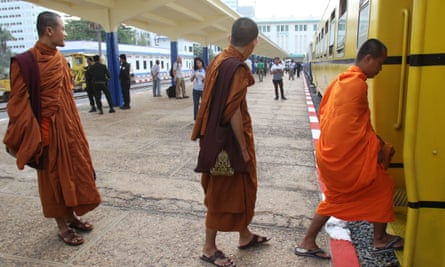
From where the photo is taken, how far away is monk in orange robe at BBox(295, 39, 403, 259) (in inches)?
90.3

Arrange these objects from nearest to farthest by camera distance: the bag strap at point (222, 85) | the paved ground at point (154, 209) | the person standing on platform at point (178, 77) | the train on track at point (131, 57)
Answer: the bag strap at point (222, 85) < the paved ground at point (154, 209) < the person standing on platform at point (178, 77) < the train on track at point (131, 57)

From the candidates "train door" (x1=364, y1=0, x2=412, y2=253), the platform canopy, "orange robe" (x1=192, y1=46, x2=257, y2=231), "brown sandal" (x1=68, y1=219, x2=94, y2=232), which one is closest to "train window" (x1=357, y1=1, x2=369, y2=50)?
"train door" (x1=364, y1=0, x2=412, y2=253)

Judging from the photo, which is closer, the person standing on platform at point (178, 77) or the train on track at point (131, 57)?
the person standing on platform at point (178, 77)

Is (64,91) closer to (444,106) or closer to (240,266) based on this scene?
(240,266)

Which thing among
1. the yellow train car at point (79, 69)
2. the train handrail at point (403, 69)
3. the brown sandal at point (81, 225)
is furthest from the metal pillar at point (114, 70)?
the yellow train car at point (79, 69)

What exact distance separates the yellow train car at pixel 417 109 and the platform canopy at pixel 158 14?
916 centimetres

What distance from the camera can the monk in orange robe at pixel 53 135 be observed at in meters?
2.67

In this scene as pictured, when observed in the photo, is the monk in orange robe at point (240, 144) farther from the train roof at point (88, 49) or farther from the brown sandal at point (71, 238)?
the train roof at point (88, 49)

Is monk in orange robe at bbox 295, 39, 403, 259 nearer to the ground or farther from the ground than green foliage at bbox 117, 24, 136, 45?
nearer to the ground

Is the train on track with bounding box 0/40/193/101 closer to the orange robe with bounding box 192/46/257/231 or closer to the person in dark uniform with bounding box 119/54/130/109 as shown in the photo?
the person in dark uniform with bounding box 119/54/130/109

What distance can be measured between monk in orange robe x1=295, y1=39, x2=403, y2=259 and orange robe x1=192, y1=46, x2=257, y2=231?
1.75 ft

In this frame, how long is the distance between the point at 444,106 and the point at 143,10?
10218 millimetres

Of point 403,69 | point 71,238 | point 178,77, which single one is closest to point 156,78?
point 178,77

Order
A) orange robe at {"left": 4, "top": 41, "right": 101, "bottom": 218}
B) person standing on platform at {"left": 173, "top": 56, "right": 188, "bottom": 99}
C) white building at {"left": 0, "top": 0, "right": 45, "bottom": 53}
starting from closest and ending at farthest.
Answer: orange robe at {"left": 4, "top": 41, "right": 101, "bottom": 218}
person standing on platform at {"left": 173, "top": 56, "right": 188, "bottom": 99}
white building at {"left": 0, "top": 0, "right": 45, "bottom": 53}
